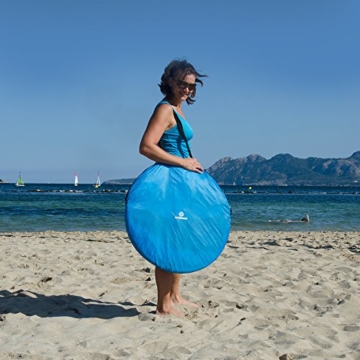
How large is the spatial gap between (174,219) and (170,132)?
2.28 feet

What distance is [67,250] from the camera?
8367 mm

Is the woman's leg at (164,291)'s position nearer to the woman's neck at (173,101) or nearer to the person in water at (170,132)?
the person in water at (170,132)

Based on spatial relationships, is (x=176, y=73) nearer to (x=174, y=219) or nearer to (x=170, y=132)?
(x=170, y=132)

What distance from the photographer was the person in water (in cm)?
378

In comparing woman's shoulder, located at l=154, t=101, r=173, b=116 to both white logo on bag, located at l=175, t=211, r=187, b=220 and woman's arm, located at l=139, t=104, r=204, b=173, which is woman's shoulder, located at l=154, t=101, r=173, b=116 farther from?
white logo on bag, located at l=175, t=211, r=187, b=220

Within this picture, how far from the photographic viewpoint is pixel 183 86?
3916 mm

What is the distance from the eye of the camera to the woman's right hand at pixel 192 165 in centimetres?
385

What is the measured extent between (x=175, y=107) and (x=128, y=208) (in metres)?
0.91

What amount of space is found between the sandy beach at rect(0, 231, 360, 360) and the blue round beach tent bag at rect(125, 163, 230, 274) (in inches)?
20.9

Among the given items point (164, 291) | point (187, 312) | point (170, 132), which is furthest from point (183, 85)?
point (187, 312)

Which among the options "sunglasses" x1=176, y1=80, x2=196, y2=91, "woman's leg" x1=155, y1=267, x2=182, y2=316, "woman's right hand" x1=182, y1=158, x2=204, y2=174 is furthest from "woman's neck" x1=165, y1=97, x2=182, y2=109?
Result: "woman's leg" x1=155, y1=267, x2=182, y2=316

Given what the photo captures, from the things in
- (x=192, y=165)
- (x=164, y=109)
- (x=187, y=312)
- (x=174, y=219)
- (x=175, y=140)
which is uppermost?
(x=164, y=109)

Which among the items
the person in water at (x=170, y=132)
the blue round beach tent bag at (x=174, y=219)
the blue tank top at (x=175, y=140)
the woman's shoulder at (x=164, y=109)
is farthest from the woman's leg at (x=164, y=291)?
the woman's shoulder at (x=164, y=109)

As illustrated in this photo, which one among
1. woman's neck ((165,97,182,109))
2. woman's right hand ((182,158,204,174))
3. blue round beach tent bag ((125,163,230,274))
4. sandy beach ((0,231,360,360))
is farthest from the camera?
woman's neck ((165,97,182,109))
